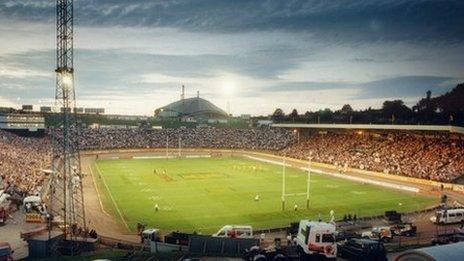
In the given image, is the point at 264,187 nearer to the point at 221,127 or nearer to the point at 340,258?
the point at 340,258

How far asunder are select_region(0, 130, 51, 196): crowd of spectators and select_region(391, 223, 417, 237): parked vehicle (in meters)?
35.7

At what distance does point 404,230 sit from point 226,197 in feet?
74.2

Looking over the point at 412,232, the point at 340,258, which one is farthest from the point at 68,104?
the point at 412,232


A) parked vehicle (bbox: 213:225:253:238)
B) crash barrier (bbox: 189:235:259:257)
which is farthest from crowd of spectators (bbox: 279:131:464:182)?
crash barrier (bbox: 189:235:259:257)

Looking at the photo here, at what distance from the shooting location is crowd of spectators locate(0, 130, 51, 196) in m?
48.8

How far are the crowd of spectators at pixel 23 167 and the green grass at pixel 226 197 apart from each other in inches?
328

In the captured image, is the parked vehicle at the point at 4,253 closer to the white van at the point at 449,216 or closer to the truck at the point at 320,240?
the truck at the point at 320,240

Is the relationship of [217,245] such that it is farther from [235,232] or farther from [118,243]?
[118,243]

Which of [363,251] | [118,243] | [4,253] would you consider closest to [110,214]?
[118,243]

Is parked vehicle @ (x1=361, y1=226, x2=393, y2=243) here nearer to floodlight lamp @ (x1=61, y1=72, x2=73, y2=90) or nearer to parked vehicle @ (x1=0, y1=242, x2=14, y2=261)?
parked vehicle @ (x1=0, y1=242, x2=14, y2=261)

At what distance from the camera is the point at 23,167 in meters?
61.9

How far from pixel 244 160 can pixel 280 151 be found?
45.1ft

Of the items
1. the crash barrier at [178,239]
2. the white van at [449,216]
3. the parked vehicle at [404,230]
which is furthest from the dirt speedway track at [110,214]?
the crash barrier at [178,239]

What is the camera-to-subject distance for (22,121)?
10688 centimetres
